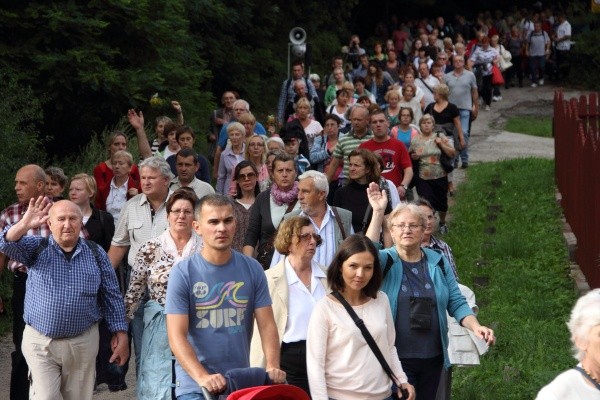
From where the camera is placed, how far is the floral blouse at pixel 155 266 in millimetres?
8453

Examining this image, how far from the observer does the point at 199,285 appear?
273 inches

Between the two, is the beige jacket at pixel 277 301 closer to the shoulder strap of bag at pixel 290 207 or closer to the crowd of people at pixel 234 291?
the crowd of people at pixel 234 291

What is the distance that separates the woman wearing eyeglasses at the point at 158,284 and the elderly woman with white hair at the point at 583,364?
132 inches

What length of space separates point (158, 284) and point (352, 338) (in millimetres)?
1691

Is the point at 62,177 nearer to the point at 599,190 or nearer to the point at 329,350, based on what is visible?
the point at 329,350

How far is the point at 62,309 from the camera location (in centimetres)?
825

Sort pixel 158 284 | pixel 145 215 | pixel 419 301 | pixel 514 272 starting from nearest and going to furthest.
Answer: pixel 419 301 < pixel 158 284 < pixel 145 215 < pixel 514 272

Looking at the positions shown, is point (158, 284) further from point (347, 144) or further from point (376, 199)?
point (347, 144)

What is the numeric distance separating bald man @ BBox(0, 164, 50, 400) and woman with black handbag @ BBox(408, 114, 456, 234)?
270 inches

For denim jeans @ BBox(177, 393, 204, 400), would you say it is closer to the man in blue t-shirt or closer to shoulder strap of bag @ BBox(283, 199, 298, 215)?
the man in blue t-shirt

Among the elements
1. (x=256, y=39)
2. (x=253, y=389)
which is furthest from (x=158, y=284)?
(x=256, y=39)

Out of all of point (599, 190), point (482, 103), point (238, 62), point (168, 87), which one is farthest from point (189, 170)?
point (482, 103)

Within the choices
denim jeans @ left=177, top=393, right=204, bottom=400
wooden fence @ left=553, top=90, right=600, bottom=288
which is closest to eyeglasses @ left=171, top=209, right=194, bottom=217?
denim jeans @ left=177, top=393, right=204, bottom=400

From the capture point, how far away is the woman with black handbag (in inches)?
630
